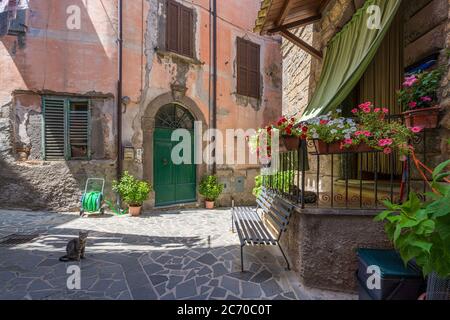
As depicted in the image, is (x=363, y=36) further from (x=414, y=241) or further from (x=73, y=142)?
(x=73, y=142)

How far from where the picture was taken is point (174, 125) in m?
8.33

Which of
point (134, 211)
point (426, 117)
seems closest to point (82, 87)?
point (134, 211)

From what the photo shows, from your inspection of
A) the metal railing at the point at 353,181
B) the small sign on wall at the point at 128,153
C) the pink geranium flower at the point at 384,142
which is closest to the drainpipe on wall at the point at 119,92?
the small sign on wall at the point at 128,153

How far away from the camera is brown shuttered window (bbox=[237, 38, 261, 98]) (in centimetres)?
959

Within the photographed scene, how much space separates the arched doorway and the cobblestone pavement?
2.53m

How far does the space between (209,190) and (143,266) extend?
4973 millimetres

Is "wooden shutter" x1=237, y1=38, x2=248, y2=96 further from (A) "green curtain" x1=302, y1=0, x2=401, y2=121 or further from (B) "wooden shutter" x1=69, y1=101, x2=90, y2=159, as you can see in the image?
(A) "green curtain" x1=302, y1=0, x2=401, y2=121

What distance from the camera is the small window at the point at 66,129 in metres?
6.82

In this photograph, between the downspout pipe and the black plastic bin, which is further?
the downspout pipe

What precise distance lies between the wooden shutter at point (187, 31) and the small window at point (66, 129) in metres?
3.55

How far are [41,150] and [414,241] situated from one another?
318 inches

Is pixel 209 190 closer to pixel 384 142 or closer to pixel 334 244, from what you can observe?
pixel 334 244

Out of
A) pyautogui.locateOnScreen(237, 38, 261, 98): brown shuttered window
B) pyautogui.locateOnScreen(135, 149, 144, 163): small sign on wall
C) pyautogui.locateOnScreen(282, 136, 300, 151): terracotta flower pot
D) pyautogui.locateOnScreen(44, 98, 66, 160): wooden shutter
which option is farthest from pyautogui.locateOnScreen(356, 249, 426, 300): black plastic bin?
pyautogui.locateOnScreen(237, 38, 261, 98): brown shuttered window

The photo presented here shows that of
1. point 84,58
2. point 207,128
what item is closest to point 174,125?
point 207,128
